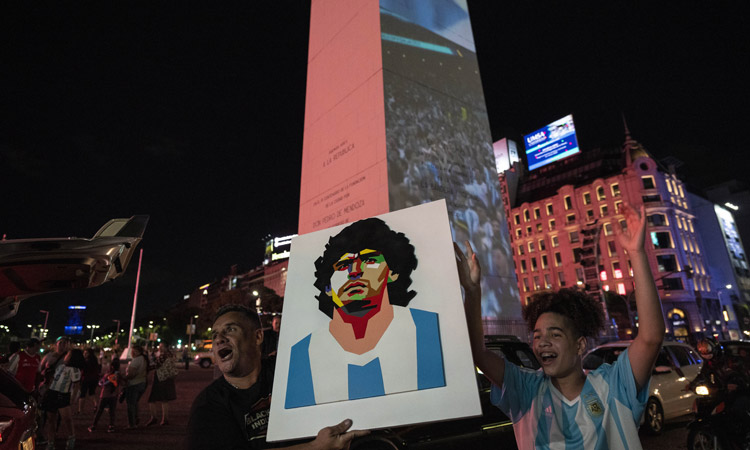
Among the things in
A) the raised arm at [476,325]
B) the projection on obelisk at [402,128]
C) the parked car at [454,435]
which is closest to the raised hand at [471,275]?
the raised arm at [476,325]

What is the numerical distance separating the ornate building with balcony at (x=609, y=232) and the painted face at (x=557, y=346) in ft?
143

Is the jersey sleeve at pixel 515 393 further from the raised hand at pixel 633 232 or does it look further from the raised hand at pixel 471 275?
the raised hand at pixel 633 232

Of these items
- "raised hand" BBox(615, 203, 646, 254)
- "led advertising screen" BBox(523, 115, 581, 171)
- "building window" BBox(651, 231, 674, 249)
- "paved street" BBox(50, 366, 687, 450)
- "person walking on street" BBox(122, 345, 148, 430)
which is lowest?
"paved street" BBox(50, 366, 687, 450)

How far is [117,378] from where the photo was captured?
973cm

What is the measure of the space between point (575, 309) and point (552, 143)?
71723 millimetres

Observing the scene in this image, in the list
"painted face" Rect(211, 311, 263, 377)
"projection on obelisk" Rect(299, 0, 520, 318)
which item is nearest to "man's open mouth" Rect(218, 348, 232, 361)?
"painted face" Rect(211, 311, 263, 377)

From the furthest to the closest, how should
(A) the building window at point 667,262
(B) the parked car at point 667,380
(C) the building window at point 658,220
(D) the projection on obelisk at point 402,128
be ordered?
1. (C) the building window at point 658,220
2. (A) the building window at point 667,262
3. (D) the projection on obelisk at point 402,128
4. (B) the parked car at point 667,380

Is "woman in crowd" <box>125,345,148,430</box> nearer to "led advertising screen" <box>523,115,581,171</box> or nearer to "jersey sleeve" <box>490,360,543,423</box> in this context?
"jersey sleeve" <box>490,360,543,423</box>

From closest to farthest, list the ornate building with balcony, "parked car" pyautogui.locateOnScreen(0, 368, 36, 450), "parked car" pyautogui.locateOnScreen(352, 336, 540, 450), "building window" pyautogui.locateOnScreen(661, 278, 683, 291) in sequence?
"parked car" pyautogui.locateOnScreen(0, 368, 36, 450), "parked car" pyautogui.locateOnScreen(352, 336, 540, 450), the ornate building with balcony, "building window" pyautogui.locateOnScreen(661, 278, 683, 291)

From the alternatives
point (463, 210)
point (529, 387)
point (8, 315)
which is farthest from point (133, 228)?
point (463, 210)

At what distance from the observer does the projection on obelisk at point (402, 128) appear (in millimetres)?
12727

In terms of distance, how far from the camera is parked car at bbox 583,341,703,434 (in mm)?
7461

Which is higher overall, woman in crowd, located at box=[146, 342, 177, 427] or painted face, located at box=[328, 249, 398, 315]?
painted face, located at box=[328, 249, 398, 315]

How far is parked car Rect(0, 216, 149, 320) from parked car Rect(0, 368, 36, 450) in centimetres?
81
